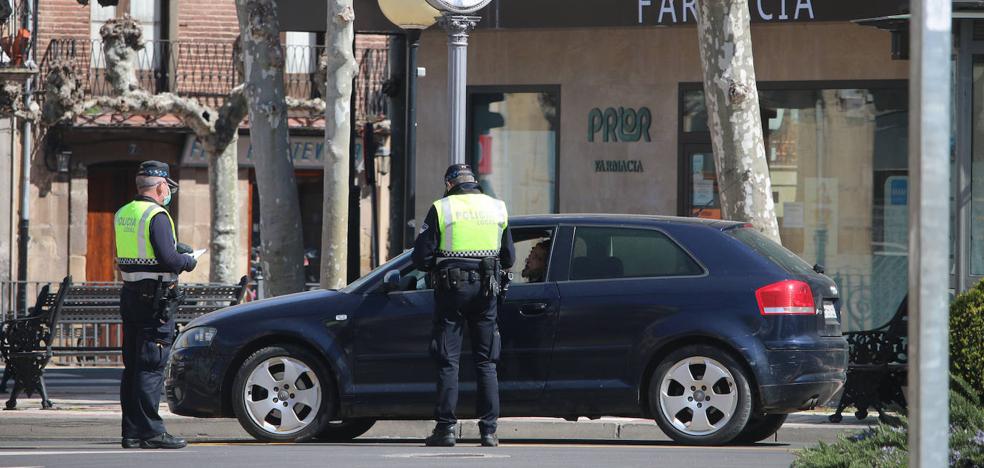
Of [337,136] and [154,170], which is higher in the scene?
[337,136]

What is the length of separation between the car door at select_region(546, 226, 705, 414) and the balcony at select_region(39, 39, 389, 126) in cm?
1901

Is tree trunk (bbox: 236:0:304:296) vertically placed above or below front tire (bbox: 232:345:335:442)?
above

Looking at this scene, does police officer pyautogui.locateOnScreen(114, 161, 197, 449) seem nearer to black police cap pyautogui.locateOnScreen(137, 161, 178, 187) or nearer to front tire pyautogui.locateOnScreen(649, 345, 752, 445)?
black police cap pyautogui.locateOnScreen(137, 161, 178, 187)

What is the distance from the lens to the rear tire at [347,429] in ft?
34.3

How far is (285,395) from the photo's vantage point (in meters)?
9.87

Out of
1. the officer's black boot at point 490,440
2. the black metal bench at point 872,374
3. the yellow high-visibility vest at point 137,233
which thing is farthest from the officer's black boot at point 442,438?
the black metal bench at point 872,374

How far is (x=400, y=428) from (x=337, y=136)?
9.10 feet

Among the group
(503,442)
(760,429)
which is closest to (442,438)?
(503,442)

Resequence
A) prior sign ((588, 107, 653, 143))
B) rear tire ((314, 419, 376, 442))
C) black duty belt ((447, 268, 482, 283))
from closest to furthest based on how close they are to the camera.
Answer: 1. black duty belt ((447, 268, 482, 283))
2. rear tire ((314, 419, 376, 442))
3. prior sign ((588, 107, 653, 143))

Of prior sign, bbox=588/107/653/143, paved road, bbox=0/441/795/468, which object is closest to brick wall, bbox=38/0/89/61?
prior sign, bbox=588/107/653/143

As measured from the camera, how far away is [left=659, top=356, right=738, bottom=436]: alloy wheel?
9.37m

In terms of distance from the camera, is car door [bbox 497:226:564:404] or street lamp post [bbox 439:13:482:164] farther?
street lamp post [bbox 439:13:482:164]

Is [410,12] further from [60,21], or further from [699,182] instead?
[60,21]

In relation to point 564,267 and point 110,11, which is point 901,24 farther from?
point 110,11
